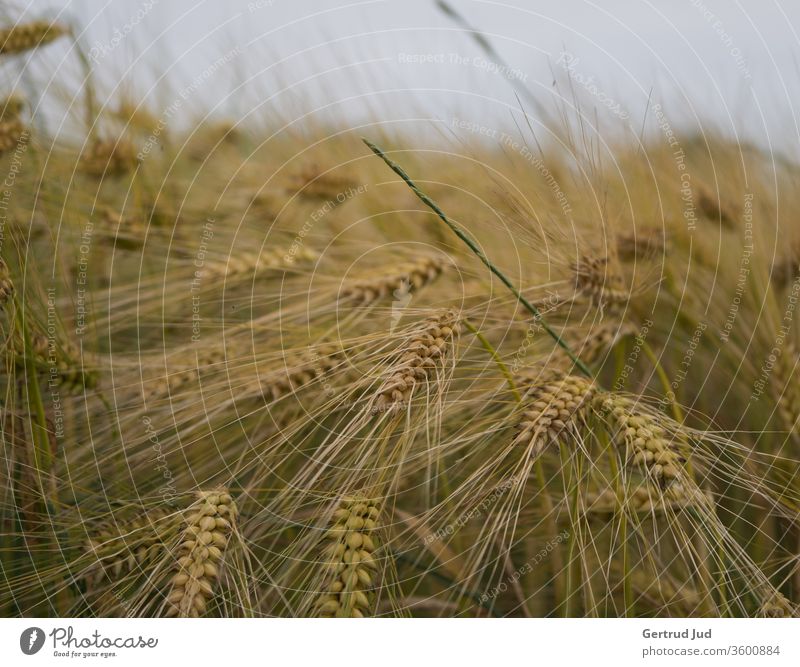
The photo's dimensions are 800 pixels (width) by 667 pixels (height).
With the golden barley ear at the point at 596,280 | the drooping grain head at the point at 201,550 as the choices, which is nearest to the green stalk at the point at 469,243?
the golden barley ear at the point at 596,280

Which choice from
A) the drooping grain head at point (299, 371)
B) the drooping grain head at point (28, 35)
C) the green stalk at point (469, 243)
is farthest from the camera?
the drooping grain head at point (28, 35)

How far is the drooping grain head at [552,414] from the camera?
2.06ft

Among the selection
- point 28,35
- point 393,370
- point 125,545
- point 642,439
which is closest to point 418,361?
point 393,370

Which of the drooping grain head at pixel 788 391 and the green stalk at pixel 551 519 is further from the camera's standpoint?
the drooping grain head at pixel 788 391

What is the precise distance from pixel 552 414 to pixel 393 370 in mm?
170

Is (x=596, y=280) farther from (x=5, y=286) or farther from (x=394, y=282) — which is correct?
(x=5, y=286)

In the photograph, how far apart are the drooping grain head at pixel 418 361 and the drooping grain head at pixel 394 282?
68mm

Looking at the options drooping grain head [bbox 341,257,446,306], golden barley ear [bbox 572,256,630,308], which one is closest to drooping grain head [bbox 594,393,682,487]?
golden barley ear [bbox 572,256,630,308]

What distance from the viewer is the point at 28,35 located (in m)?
0.78

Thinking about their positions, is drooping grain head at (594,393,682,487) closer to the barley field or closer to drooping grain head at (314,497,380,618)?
the barley field

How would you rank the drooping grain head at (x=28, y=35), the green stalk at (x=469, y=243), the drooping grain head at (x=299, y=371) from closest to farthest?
the green stalk at (x=469, y=243) → the drooping grain head at (x=299, y=371) → the drooping grain head at (x=28, y=35)

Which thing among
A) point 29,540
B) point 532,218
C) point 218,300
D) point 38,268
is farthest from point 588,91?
point 29,540

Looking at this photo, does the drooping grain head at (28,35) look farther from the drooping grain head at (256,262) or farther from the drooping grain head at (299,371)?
the drooping grain head at (299,371)

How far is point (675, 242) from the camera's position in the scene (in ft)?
2.84
